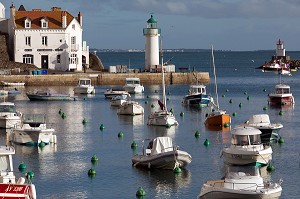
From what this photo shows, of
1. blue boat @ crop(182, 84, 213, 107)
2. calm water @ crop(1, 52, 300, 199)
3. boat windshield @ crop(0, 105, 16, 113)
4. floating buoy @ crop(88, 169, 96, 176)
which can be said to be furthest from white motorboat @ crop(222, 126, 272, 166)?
blue boat @ crop(182, 84, 213, 107)

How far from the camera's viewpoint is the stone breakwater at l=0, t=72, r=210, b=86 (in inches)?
4183

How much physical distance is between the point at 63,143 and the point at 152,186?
48.9ft

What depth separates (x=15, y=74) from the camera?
10750 cm

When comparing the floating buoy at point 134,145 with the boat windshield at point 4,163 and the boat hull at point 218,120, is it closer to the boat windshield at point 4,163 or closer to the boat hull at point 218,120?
the boat hull at point 218,120

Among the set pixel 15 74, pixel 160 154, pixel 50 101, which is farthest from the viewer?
pixel 15 74

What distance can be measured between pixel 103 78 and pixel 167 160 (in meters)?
71.4

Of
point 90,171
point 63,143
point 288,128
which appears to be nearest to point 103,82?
point 288,128

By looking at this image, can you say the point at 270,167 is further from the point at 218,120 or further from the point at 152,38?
the point at 152,38

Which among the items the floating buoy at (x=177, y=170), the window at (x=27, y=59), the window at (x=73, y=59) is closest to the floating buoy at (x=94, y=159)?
the floating buoy at (x=177, y=170)

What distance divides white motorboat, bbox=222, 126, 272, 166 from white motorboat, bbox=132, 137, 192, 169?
9.08 feet

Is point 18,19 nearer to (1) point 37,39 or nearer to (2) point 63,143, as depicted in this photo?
(1) point 37,39

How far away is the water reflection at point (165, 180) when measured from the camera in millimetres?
36688

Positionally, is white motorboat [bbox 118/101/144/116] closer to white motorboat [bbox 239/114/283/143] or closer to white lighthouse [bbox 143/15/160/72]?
white motorboat [bbox 239/114/283/143]

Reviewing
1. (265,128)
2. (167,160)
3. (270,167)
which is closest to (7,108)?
(265,128)
